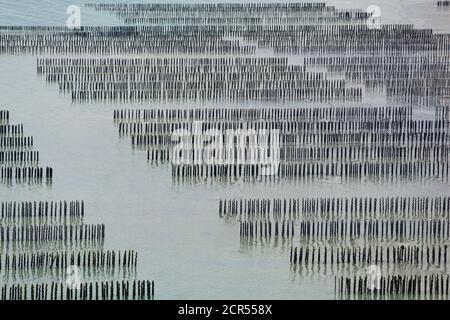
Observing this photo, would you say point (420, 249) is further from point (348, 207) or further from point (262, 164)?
point (262, 164)

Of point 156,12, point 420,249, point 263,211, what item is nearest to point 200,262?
point 263,211

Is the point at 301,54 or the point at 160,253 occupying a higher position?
the point at 301,54

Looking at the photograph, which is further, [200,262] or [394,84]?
[394,84]
